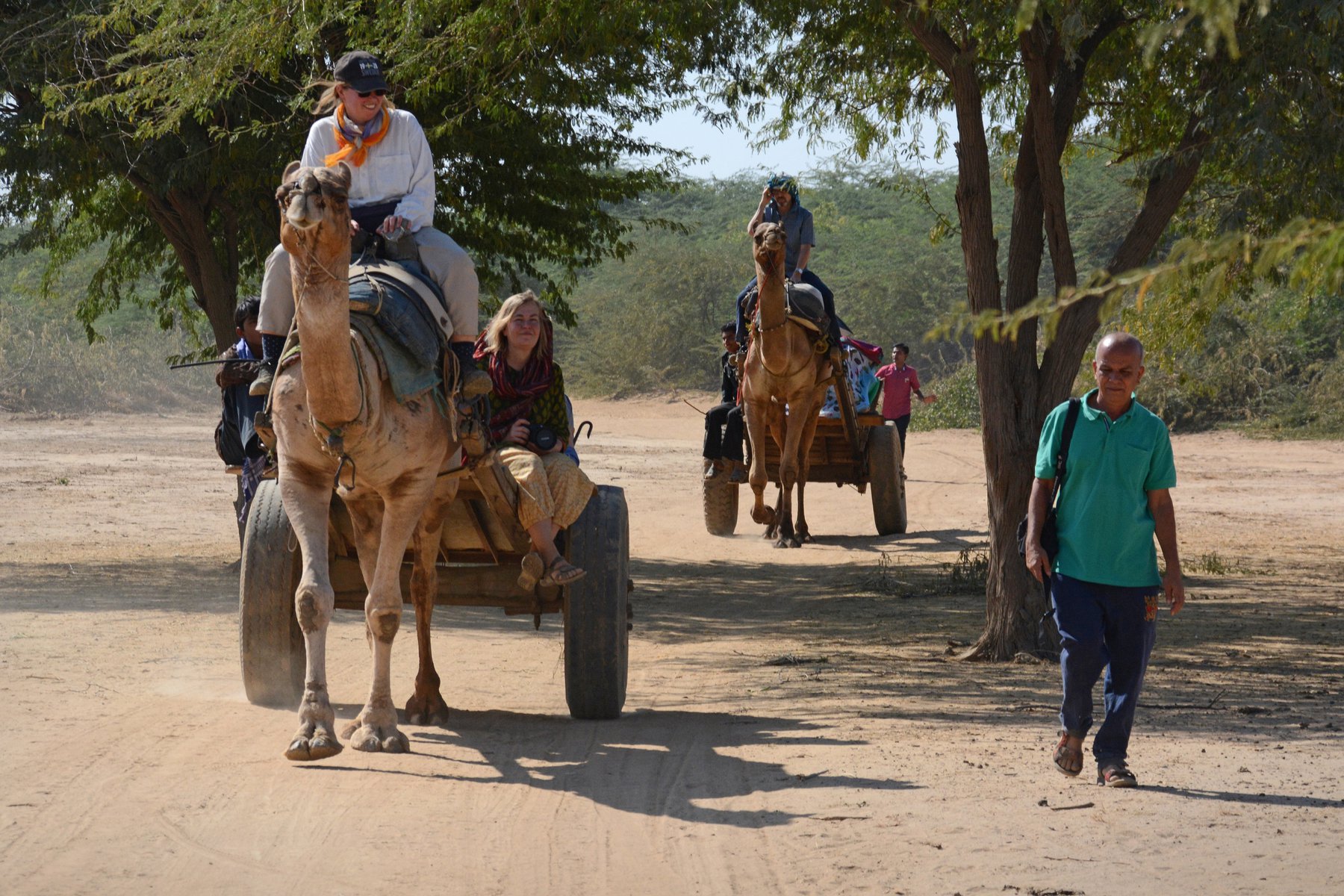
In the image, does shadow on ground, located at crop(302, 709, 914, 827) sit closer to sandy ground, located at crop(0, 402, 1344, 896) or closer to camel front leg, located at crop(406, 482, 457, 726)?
sandy ground, located at crop(0, 402, 1344, 896)

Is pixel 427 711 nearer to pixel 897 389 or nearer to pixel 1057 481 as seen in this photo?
pixel 1057 481

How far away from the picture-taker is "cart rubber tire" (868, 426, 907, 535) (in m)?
16.5

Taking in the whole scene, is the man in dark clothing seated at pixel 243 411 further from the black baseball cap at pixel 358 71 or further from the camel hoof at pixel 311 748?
the camel hoof at pixel 311 748

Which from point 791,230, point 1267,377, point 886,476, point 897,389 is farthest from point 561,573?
point 1267,377

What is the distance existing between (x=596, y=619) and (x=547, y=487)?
74cm

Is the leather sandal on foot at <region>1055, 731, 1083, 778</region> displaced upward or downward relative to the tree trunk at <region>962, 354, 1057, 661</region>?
downward

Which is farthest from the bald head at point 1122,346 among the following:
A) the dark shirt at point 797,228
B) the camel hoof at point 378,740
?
the dark shirt at point 797,228

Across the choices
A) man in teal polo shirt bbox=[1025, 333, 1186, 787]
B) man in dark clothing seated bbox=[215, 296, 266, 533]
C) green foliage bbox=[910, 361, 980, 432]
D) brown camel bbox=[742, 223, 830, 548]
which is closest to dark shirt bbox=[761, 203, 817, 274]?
brown camel bbox=[742, 223, 830, 548]

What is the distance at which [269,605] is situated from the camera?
7.37 m

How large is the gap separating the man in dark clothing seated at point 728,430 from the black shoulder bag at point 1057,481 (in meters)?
9.23

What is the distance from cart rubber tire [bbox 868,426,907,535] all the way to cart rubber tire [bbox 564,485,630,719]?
366 inches

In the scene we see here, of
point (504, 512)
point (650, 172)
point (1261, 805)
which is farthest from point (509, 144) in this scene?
point (1261, 805)

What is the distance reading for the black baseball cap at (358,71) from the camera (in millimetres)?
6910

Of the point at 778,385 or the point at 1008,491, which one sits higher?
the point at 778,385
